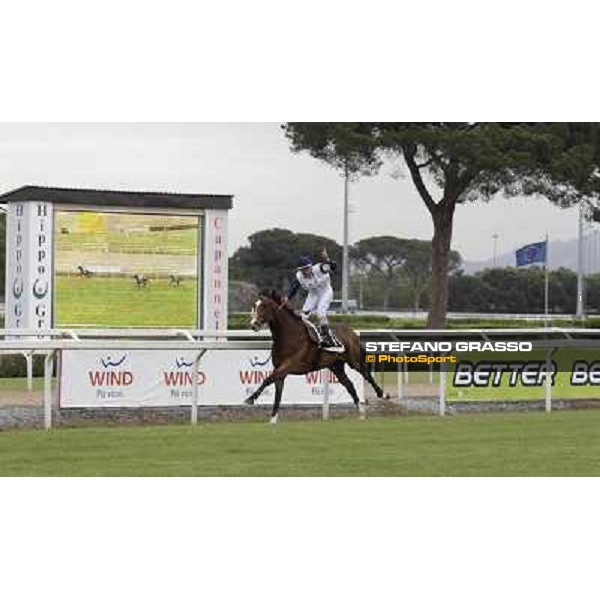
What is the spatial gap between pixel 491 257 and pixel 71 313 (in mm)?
5176

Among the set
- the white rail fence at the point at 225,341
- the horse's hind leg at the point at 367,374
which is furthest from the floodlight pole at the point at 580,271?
the horse's hind leg at the point at 367,374

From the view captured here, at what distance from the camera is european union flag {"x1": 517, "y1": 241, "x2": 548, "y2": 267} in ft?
50.9

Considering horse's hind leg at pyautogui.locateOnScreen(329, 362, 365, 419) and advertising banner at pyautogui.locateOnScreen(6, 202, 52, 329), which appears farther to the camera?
advertising banner at pyautogui.locateOnScreen(6, 202, 52, 329)

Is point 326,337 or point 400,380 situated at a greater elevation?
point 326,337

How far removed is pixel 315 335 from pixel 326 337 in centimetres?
15

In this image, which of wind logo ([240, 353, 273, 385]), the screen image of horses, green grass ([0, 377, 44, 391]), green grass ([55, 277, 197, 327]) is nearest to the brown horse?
wind logo ([240, 353, 273, 385])

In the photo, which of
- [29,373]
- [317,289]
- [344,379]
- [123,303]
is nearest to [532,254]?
[344,379]

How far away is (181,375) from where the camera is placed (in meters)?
15.5

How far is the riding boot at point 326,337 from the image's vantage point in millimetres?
14430

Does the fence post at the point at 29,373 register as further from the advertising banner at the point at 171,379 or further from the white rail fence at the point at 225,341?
the advertising banner at the point at 171,379

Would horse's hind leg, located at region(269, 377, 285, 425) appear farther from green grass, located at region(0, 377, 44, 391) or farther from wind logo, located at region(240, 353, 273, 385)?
green grass, located at region(0, 377, 44, 391)

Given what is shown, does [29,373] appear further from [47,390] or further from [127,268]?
[47,390]

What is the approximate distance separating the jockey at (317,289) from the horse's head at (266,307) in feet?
0.28

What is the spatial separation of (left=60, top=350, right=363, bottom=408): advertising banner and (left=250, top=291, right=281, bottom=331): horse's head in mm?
1297
